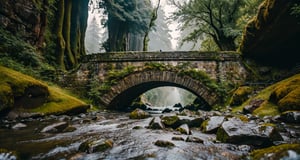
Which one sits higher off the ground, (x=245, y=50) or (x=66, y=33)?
(x=66, y=33)

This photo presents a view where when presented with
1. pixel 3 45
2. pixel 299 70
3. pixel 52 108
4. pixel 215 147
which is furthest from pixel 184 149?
pixel 3 45

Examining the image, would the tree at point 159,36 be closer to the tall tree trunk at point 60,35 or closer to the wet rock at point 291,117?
the tall tree trunk at point 60,35

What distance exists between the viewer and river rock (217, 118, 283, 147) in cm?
386

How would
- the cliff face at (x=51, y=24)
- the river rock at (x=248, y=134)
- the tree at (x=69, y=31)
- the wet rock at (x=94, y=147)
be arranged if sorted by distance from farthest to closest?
the tree at (x=69, y=31), the cliff face at (x=51, y=24), the river rock at (x=248, y=134), the wet rock at (x=94, y=147)

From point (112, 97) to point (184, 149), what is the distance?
941 centimetres

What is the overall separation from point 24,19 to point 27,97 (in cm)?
577

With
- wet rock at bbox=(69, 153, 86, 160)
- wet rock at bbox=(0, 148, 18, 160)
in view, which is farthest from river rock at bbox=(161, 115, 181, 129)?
wet rock at bbox=(0, 148, 18, 160)

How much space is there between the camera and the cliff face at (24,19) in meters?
10.2

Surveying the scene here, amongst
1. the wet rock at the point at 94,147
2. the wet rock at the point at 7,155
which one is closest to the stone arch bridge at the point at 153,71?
the wet rock at the point at 94,147

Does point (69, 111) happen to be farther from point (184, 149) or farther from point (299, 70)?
point (299, 70)

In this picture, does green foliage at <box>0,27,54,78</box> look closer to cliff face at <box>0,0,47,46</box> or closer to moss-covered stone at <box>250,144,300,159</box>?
cliff face at <box>0,0,47,46</box>

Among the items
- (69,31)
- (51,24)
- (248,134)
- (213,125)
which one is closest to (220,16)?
(69,31)

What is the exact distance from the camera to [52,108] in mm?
7715

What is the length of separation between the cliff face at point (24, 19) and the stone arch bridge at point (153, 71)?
261 cm
